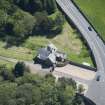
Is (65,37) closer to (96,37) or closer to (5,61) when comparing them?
(96,37)

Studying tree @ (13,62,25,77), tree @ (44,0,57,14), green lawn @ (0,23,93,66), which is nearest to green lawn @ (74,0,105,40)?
green lawn @ (0,23,93,66)

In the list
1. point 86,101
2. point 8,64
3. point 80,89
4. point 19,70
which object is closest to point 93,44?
point 80,89

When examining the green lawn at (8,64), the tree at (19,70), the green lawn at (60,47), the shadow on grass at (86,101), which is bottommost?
the shadow on grass at (86,101)

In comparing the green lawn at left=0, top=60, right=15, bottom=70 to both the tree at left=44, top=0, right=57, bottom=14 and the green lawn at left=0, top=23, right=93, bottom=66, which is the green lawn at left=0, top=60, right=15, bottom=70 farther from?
the tree at left=44, top=0, right=57, bottom=14

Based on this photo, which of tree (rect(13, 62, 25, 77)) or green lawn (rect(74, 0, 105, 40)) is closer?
tree (rect(13, 62, 25, 77))

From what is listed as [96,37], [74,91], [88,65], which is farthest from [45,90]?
[96,37]

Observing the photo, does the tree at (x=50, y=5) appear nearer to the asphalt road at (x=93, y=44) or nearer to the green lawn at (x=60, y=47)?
the asphalt road at (x=93, y=44)

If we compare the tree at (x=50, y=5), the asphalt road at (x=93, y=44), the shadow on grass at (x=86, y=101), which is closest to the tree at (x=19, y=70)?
the shadow on grass at (x=86, y=101)
